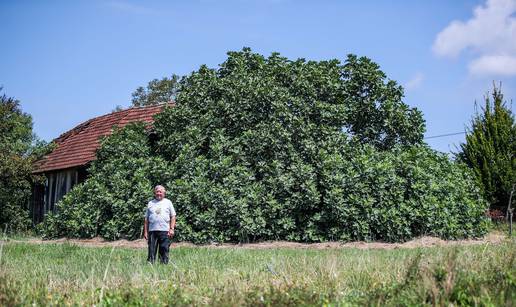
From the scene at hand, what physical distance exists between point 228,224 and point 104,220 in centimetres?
465

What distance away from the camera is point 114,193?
18703 mm

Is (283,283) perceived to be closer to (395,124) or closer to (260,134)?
(260,134)

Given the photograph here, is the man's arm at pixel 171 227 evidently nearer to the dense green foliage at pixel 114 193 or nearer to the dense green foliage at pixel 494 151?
the dense green foliage at pixel 114 193

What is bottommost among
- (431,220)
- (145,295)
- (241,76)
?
(145,295)

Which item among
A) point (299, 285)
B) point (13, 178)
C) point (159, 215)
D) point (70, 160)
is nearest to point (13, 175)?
point (13, 178)

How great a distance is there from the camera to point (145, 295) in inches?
234

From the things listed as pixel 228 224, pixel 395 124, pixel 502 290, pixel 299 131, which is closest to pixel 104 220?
pixel 228 224

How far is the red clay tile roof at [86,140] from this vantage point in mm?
22594

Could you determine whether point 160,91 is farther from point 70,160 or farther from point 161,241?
point 161,241

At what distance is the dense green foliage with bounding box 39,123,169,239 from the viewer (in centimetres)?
1806

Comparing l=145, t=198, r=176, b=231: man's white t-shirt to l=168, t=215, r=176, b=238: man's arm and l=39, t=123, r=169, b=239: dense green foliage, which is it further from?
l=39, t=123, r=169, b=239: dense green foliage

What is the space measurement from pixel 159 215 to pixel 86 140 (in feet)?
47.5

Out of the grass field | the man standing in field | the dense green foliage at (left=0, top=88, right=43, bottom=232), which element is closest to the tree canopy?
the dense green foliage at (left=0, top=88, right=43, bottom=232)

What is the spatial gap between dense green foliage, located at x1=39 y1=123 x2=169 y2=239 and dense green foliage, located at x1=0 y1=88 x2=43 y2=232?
358cm
